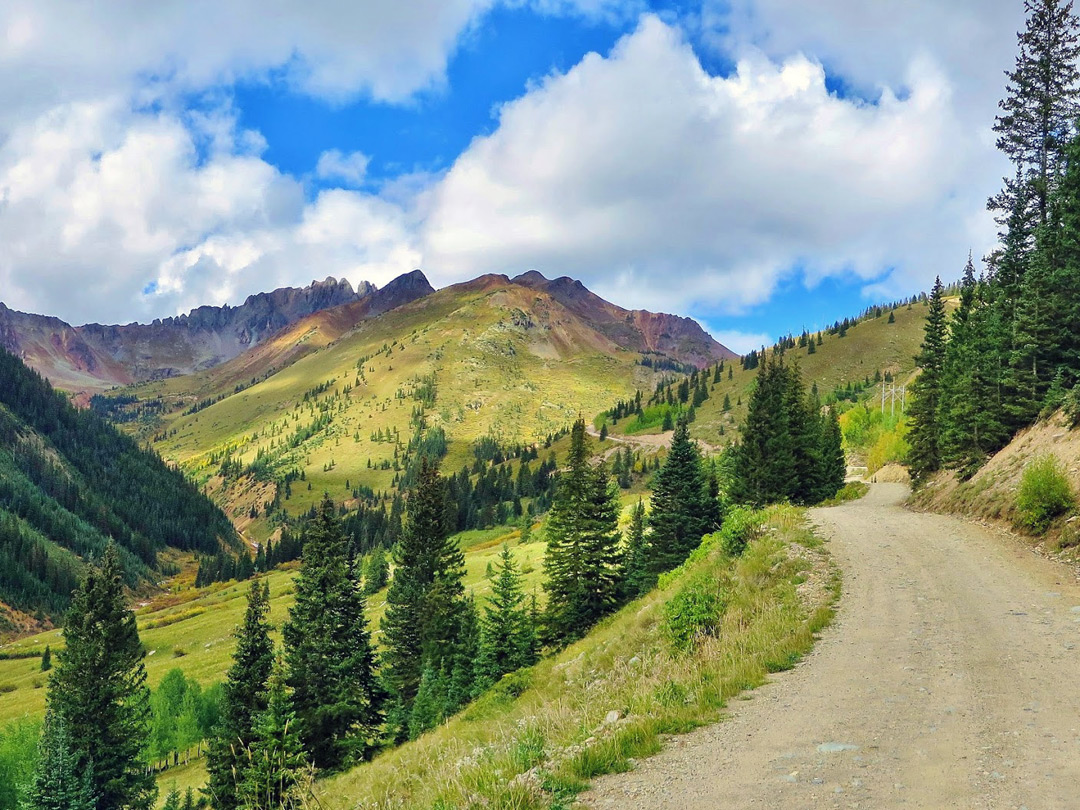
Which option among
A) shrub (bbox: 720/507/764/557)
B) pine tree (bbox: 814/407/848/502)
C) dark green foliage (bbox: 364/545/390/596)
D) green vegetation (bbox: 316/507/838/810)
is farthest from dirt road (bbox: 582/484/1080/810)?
dark green foliage (bbox: 364/545/390/596)

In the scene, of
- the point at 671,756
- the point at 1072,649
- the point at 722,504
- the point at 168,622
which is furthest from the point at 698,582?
the point at 168,622

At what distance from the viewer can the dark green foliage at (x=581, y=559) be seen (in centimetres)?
4025

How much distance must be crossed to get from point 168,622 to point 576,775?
5872 inches

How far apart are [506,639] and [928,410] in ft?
128

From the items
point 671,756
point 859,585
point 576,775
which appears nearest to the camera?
point 576,775

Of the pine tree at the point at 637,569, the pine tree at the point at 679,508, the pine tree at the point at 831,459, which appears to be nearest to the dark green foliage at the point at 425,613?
the pine tree at the point at 637,569

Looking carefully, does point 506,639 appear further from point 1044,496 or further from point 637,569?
point 1044,496

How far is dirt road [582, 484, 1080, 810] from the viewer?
6820mm

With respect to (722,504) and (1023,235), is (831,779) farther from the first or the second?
(1023,235)

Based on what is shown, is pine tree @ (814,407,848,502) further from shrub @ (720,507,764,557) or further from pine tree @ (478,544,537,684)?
shrub @ (720,507,764,557)

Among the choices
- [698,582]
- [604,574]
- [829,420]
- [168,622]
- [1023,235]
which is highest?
[1023,235]

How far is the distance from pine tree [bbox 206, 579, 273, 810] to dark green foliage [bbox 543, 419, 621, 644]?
59.8 ft

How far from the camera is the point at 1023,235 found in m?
38.1

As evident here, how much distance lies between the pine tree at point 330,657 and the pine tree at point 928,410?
4369 cm
